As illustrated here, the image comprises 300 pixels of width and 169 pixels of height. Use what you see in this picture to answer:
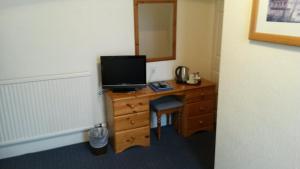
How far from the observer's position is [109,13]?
275 centimetres

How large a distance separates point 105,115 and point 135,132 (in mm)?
485

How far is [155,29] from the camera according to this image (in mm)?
3027

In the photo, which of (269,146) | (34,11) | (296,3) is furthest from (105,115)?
(296,3)

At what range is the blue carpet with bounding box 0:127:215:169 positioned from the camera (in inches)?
102

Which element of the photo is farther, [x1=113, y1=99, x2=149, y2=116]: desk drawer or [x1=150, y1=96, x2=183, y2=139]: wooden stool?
[x1=150, y1=96, x2=183, y2=139]: wooden stool

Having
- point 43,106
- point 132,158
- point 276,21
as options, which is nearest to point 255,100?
point 276,21

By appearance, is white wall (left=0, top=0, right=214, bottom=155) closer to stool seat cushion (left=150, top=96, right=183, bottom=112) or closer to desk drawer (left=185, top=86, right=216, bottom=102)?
stool seat cushion (left=150, top=96, right=183, bottom=112)

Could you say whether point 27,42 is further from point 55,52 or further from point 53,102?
point 53,102

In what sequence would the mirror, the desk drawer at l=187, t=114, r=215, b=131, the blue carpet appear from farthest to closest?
the desk drawer at l=187, t=114, r=215, b=131 < the mirror < the blue carpet

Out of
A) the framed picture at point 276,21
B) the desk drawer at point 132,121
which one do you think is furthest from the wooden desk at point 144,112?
the framed picture at point 276,21

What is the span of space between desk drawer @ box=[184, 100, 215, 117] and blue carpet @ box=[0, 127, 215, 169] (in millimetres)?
338


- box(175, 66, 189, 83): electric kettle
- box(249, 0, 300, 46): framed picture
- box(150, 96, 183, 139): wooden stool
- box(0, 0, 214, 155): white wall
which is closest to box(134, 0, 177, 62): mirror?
box(0, 0, 214, 155): white wall

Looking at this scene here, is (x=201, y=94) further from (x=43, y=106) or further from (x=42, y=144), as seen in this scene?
(x=42, y=144)

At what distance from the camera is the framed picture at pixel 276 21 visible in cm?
128
